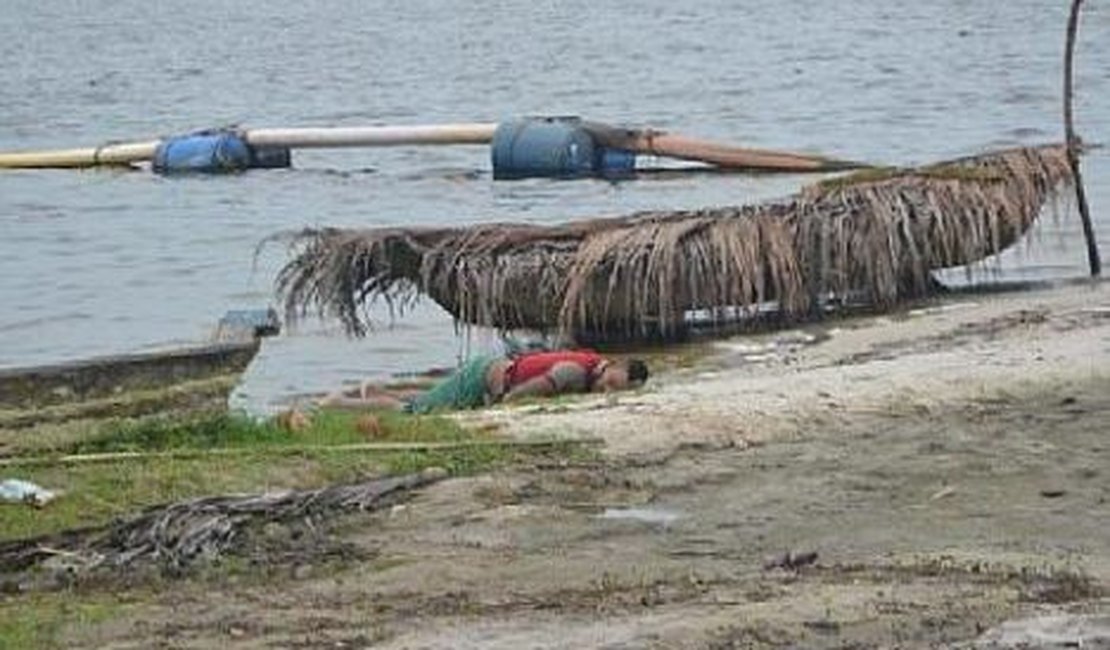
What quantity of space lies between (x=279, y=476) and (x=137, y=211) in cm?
1909

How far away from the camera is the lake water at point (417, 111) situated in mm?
21500

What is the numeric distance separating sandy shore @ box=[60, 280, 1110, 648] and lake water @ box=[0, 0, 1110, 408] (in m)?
5.36

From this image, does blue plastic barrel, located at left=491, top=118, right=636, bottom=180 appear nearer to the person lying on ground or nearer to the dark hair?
the person lying on ground

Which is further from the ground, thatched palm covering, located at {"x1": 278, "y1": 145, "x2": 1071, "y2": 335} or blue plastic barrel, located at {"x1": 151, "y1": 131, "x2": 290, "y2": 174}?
thatched palm covering, located at {"x1": 278, "y1": 145, "x2": 1071, "y2": 335}

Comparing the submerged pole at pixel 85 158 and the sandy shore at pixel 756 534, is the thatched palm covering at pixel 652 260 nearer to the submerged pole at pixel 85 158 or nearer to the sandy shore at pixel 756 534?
the sandy shore at pixel 756 534

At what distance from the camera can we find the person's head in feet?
45.6

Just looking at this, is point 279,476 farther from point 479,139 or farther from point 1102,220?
point 479,139

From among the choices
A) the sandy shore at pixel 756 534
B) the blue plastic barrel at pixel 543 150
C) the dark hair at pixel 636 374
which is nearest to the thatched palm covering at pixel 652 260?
the dark hair at pixel 636 374

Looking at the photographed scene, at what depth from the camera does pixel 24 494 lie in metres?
9.82

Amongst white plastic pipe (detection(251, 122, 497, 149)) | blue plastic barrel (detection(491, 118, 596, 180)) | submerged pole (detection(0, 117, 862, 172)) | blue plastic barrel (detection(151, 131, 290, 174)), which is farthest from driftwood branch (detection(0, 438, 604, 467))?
blue plastic barrel (detection(151, 131, 290, 174))

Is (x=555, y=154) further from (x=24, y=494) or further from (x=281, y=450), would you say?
(x=24, y=494)

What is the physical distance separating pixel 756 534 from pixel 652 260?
8.04 meters

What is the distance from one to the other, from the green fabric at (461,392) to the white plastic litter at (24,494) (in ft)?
13.5

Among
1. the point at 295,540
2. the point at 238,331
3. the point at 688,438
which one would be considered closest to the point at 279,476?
the point at 295,540
